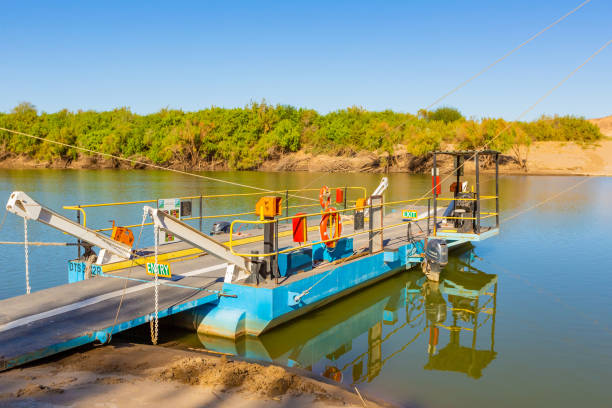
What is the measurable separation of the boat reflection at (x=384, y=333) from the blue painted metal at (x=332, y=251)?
44.3 inches

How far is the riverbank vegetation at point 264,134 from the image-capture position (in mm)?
71688

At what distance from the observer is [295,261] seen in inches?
441

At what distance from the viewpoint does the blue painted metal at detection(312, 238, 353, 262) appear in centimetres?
1196

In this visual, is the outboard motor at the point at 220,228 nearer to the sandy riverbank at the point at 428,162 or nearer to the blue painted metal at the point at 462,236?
the blue painted metal at the point at 462,236

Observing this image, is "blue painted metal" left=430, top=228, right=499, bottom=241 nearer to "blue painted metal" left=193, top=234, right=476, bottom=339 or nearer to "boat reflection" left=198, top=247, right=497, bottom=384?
"boat reflection" left=198, top=247, right=497, bottom=384

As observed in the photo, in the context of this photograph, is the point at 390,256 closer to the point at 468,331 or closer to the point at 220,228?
the point at 468,331

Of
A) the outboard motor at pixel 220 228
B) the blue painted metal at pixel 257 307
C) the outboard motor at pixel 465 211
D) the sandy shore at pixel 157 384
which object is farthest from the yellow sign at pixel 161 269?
the outboard motor at pixel 465 211

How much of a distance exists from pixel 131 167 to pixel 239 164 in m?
21.6

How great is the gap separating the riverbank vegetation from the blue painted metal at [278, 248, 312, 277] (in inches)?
2284

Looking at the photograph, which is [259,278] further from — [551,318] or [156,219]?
[551,318]

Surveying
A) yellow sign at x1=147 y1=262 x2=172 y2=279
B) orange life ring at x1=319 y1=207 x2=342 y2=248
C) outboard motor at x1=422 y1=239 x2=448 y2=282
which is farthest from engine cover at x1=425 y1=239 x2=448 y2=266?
yellow sign at x1=147 y1=262 x2=172 y2=279

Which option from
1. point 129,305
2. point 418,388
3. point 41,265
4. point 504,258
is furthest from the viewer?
point 504,258

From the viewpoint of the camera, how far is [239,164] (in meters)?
82.8

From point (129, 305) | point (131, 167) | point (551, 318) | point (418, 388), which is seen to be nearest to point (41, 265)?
point (129, 305)
